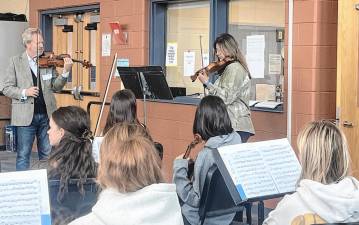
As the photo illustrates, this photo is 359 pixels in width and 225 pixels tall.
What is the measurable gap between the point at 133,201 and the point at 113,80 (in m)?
6.58

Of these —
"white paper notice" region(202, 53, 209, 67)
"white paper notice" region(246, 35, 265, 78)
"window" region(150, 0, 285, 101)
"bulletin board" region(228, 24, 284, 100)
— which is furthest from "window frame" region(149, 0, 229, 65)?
"white paper notice" region(246, 35, 265, 78)

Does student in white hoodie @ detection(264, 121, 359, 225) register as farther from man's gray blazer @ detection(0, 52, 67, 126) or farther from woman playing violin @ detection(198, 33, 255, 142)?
man's gray blazer @ detection(0, 52, 67, 126)

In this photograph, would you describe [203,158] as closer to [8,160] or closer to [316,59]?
[316,59]

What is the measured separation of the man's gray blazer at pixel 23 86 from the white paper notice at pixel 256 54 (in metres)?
1.87

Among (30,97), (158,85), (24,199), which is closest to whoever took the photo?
(24,199)

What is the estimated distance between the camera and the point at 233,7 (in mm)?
7582

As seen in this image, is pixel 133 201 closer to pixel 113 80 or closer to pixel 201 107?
pixel 201 107

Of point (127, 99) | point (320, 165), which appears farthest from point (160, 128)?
point (320, 165)

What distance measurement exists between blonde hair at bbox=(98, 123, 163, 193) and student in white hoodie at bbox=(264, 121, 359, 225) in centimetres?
66

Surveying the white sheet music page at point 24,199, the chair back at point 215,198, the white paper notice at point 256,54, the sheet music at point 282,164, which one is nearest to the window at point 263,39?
the white paper notice at point 256,54

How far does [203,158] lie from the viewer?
430cm

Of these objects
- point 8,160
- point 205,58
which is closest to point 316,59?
point 205,58

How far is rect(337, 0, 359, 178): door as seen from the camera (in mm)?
5910

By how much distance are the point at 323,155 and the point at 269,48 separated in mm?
4080
